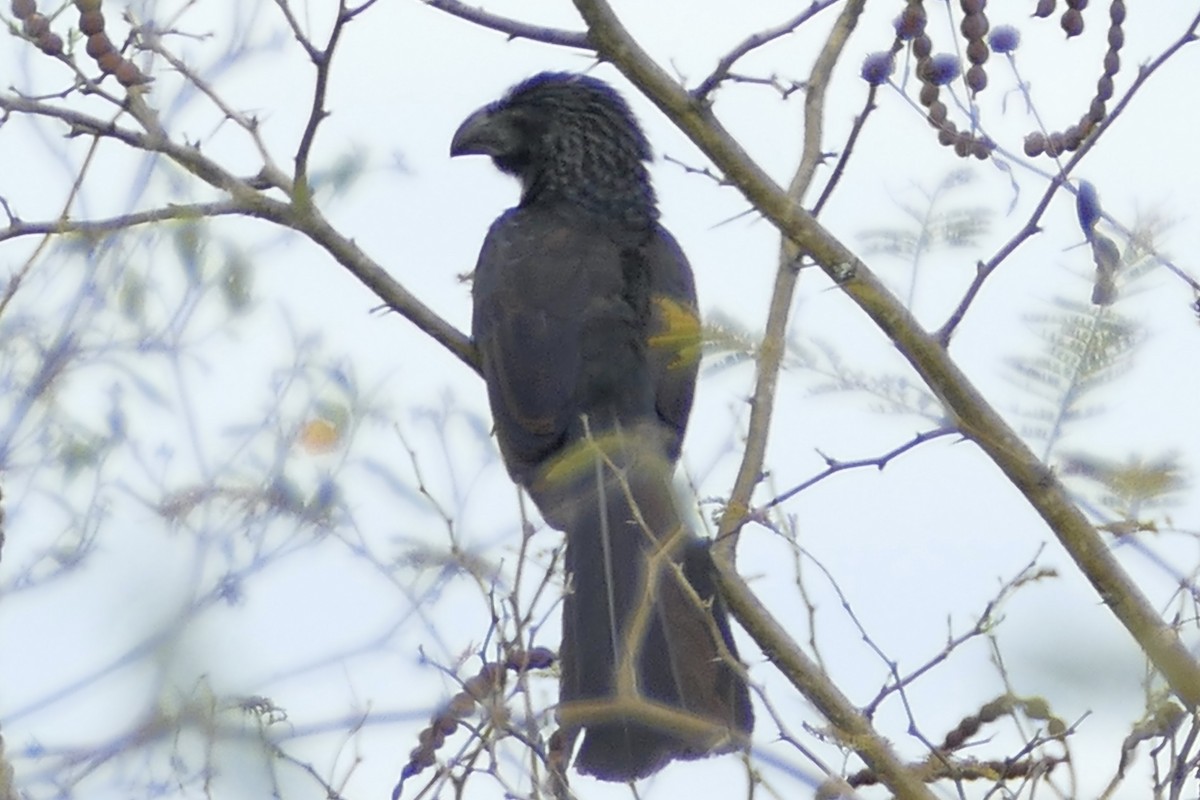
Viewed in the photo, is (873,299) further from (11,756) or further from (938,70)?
(11,756)

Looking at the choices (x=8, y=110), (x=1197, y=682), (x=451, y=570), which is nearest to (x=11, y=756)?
(x=451, y=570)

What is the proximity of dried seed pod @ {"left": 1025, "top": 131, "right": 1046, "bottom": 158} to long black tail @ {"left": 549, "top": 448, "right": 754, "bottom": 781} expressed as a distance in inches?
40.8

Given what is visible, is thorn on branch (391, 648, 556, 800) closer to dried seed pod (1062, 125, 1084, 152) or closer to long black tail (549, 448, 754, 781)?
long black tail (549, 448, 754, 781)

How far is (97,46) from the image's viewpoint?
3559 mm

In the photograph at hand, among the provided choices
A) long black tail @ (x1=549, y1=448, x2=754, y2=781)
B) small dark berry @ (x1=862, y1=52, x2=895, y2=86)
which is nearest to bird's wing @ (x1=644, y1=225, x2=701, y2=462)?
long black tail @ (x1=549, y1=448, x2=754, y2=781)

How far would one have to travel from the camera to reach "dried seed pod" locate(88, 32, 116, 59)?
11.7 ft

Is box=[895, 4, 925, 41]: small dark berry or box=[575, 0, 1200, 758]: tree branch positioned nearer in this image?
box=[575, 0, 1200, 758]: tree branch

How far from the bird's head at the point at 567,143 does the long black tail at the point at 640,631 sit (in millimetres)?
1342

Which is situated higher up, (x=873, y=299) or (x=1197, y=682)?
(x=873, y=299)

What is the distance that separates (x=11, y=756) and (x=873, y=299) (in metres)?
1.89

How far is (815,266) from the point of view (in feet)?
9.19

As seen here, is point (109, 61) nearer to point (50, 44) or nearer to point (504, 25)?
point (50, 44)

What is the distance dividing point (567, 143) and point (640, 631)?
2.37m

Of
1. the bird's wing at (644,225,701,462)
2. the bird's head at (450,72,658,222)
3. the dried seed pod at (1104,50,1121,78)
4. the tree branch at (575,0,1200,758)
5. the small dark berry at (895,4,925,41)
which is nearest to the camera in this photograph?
the tree branch at (575,0,1200,758)
